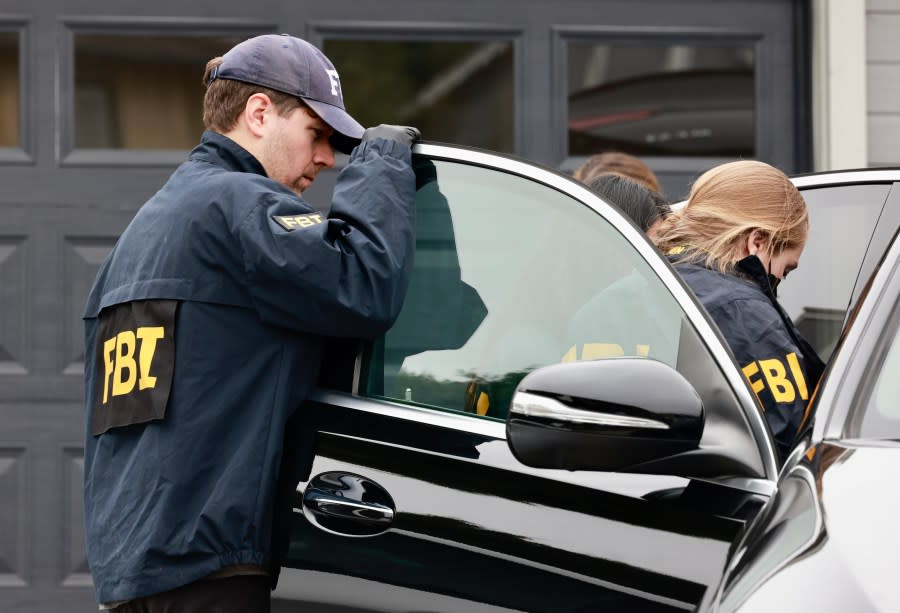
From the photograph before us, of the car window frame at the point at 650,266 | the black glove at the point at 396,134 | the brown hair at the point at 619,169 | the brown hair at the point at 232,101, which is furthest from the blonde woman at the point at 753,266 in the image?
the brown hair at the point at 619,169

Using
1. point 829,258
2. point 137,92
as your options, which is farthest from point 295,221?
point 137,92

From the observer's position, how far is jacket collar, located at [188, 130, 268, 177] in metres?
2.45

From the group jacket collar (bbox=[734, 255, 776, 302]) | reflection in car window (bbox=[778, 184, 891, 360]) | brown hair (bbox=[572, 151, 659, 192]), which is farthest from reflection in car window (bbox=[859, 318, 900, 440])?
brown hair (bbox=[572, 151, 659, 192])

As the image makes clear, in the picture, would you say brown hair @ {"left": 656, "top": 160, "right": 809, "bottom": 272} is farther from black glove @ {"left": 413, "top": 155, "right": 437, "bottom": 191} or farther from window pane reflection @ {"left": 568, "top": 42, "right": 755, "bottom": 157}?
window pane reflection @ {"left": 568, "top": 42, "right": 755, "bottom": 157}

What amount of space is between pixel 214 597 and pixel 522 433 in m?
0.69

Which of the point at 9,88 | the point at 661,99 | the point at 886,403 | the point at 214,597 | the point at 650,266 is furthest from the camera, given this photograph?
the point at 661,99

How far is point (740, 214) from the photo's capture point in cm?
264

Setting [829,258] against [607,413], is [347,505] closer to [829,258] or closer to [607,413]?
[607,413]

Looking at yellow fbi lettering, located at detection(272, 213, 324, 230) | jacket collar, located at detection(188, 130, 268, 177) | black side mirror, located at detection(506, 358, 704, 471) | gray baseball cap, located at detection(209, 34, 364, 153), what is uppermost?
gray baseball cap, located at detection(209, 34, 364, 153)

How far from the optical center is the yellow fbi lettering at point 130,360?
2.24m

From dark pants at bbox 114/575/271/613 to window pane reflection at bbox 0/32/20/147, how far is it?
3.54m

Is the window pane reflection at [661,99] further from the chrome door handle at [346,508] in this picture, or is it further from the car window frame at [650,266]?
the chrome door handle at [346,508]

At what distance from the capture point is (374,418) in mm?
2223

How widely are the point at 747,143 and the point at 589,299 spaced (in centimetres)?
375
